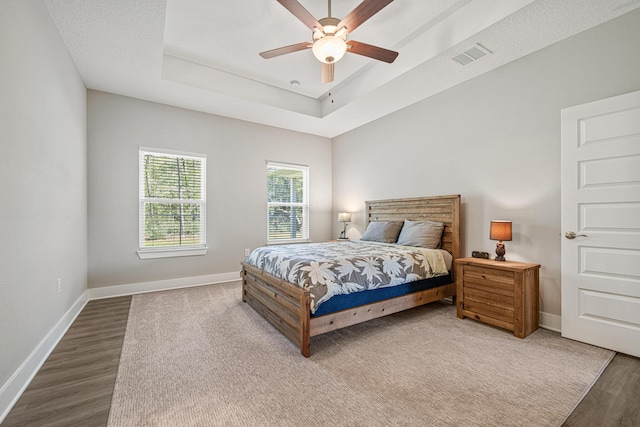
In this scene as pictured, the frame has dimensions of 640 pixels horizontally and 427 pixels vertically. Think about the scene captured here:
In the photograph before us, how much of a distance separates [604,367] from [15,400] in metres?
4.14

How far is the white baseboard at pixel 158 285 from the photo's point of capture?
3912mm

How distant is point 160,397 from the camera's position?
5.91 ft

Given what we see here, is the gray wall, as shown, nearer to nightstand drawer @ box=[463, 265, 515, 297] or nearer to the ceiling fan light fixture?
the ceiling fan light fixture

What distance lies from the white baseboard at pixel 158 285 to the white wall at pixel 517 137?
343cm

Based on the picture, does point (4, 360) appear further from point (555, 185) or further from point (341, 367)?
point (555, 185)

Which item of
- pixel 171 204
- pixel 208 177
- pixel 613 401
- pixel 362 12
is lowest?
pixel 613 401

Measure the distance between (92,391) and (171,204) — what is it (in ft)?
10.2

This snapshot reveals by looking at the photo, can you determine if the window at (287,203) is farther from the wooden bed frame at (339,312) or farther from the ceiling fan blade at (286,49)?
the ceiling fan blade at (286,49)

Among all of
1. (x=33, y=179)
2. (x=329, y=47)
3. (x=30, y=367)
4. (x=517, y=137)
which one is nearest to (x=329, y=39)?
(x=329, y=47)

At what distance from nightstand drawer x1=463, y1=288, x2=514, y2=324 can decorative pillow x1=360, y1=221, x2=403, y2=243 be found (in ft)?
4.39

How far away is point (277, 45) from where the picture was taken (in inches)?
133

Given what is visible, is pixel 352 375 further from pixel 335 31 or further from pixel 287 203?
pixel 287 203

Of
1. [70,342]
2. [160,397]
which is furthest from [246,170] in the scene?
[160,397]

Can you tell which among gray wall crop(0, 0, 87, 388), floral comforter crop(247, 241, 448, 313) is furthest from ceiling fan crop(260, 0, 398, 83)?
floral comforter crop(247, 241, 448, 313)
